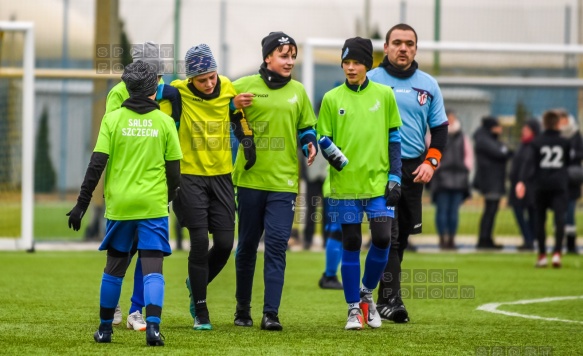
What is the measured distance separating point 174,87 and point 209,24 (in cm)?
1162

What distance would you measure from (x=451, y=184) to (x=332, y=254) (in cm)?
647

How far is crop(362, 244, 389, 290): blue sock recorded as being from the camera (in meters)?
8.67

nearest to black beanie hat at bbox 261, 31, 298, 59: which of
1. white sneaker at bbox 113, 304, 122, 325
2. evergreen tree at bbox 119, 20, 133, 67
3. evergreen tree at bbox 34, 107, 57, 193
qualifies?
white sneaker at bbox 113, 304, 122, 325

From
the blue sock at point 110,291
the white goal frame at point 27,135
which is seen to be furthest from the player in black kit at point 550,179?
the blue sock at point 110,291

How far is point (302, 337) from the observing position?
7.85 meters

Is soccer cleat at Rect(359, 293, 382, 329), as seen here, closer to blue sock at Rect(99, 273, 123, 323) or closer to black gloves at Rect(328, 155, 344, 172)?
black gloves at Rect(328, 155, 344, 172)

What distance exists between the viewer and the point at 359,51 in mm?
8555

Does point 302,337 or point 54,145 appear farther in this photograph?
point 54,145

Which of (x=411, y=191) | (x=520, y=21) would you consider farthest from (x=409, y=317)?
(x=520, y=21)

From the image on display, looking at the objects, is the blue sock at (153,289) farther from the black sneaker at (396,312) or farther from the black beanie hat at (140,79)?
the black sneaker at (396,312)

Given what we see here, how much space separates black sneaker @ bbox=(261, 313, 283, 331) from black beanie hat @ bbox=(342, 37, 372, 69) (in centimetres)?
192

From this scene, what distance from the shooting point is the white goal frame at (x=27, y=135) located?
15586 mm

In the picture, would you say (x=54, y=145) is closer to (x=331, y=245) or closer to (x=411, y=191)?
(x=331, y=245)

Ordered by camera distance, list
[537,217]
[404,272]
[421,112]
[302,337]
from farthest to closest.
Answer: [537,217] → [404,272] → [421,112] → [302,337]
